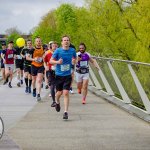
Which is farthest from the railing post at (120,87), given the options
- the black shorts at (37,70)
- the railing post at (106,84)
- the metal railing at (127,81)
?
the black shorts at (37,70)

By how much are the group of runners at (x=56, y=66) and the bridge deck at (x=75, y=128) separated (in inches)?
20.0

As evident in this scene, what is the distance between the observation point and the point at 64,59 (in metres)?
10.8

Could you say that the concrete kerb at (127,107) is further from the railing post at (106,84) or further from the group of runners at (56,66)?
the group of runners at (56,66)

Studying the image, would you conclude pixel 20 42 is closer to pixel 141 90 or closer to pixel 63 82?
pixel 63 82

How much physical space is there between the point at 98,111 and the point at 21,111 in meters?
1.88

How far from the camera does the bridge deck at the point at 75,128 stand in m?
7.65

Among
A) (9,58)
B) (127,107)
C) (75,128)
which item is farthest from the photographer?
(9,58)

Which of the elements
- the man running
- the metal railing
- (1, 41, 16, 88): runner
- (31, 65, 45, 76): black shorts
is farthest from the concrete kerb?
(1, 41, 16, 88): runner

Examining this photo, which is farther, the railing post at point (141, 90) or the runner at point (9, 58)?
the runner at point (9, 58)

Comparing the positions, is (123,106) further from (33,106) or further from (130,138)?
(130,138)

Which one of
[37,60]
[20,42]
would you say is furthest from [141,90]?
[20,42]

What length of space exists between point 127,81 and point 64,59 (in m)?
2.29

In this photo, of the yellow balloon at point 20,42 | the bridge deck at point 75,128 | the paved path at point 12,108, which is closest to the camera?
the bridge deck at point 75,128

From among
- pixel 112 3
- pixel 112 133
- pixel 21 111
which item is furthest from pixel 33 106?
pixel 112 3
